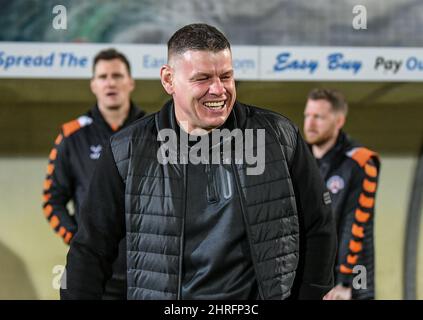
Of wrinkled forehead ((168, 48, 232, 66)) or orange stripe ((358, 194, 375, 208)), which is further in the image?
orange stripe ((358, 194, 375, 208))

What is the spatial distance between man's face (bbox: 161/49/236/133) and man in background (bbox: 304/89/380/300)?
5.22 feet

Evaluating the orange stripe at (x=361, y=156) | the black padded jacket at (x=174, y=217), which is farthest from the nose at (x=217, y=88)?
the orange stripe at (x=361, y=156)

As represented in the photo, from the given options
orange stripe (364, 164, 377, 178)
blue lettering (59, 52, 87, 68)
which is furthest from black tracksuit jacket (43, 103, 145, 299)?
orange stripe (364, 164, 377, 178)

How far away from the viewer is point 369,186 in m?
3.24

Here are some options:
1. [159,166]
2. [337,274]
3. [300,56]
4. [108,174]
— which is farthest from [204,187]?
[300,56]

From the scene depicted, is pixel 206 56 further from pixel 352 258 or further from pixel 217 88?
pixel 352 258

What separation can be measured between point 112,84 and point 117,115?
14cm

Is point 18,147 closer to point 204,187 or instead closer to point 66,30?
point 66,30

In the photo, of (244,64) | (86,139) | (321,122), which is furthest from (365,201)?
(86,139)

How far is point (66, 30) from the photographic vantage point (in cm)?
358

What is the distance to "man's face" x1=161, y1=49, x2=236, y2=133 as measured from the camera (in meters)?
1.70

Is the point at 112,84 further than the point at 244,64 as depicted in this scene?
No

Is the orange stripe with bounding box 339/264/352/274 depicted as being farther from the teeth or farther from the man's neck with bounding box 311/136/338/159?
the teeth

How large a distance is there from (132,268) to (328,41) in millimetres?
2199
